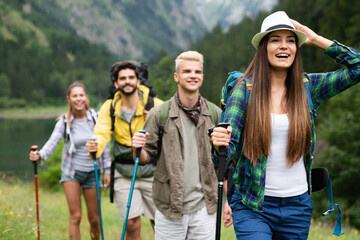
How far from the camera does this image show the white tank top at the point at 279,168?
2773 millimetres

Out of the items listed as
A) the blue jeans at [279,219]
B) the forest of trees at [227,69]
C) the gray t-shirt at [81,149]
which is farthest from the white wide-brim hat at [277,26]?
the forest of trees at [227,69]

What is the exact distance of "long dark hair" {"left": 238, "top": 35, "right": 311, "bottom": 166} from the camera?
108 inches

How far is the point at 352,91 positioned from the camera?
750 inches

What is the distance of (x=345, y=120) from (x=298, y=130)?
1641 cm

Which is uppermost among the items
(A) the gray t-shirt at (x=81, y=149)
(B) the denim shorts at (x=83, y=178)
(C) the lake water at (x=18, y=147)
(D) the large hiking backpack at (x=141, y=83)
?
(D) the large hiking backpack at (x=141, y=83)

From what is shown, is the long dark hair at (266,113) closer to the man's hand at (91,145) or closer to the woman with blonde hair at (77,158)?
the man's hand at (91,145)

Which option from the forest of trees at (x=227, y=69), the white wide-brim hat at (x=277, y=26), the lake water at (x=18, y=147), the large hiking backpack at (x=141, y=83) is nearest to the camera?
the white wide-brim hat at (x=277, y=26)

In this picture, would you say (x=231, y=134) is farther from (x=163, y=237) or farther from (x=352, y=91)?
(x=352, y=91)

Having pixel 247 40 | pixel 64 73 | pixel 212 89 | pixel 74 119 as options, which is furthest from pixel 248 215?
pixel 64 73

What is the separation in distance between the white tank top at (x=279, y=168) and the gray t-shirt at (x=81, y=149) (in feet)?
11.7

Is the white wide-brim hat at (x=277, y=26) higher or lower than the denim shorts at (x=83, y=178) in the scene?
higher

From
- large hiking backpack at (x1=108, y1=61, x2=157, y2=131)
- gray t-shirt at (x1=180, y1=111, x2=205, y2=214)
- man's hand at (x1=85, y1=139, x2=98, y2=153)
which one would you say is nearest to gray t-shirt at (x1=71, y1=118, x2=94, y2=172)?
large hiking backpack at (x1=108, y1=61, x2=157, y2=131)

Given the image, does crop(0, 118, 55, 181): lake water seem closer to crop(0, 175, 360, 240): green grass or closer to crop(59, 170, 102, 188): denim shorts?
crop(0, 175, 360, 240): green grass

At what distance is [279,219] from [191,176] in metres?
1.45
